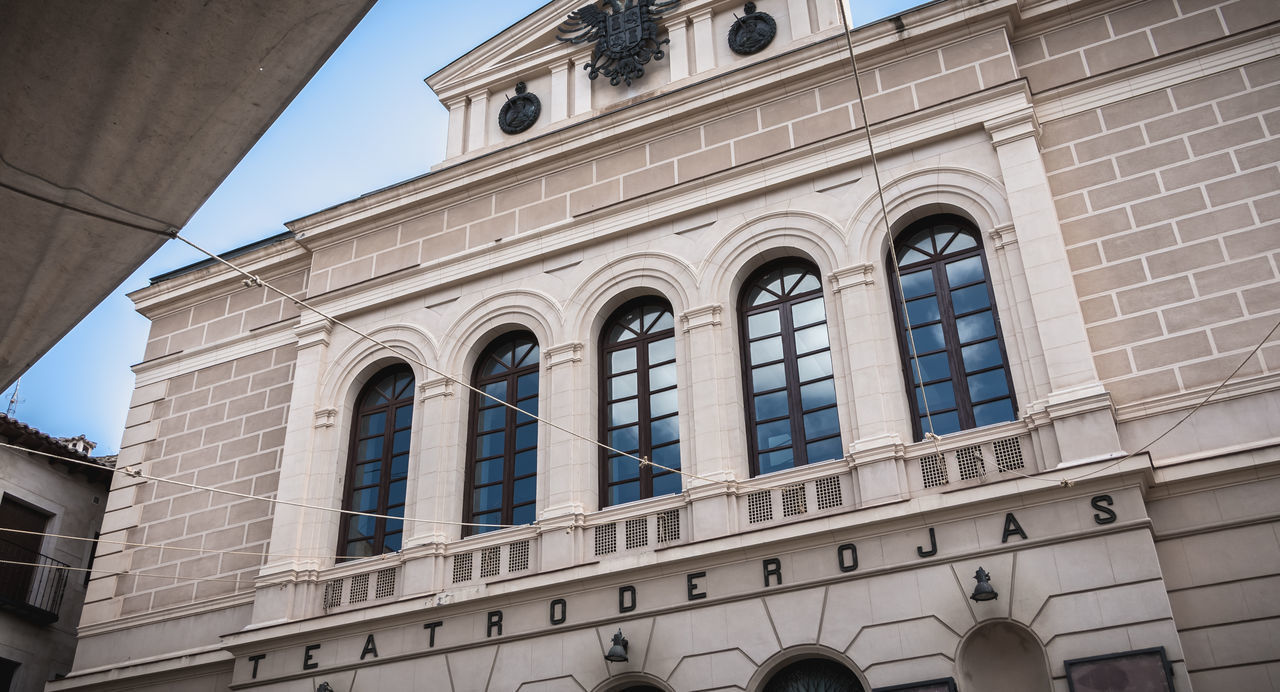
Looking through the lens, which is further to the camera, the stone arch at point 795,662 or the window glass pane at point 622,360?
the window glass pane at point 622,360

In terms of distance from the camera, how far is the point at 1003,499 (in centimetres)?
1259

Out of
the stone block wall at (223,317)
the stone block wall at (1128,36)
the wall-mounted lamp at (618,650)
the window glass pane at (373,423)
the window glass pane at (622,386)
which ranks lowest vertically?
the wall-mounted lamp at (618,650)

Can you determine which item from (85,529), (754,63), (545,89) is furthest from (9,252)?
(85,529)

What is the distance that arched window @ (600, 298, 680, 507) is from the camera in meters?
15.5

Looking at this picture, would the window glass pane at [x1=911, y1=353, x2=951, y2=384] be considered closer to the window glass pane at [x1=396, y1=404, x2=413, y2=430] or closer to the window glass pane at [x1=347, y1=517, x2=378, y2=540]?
the window glass pane at [x1=396, y1=404, x2=413, y2=430]

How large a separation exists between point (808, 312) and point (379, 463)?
7027 mm

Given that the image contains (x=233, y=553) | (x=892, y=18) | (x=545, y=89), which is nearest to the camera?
(x=892, y=18)

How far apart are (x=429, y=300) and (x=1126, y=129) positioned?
34.6 ft

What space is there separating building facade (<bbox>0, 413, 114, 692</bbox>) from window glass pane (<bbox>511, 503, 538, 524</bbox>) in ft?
29.3

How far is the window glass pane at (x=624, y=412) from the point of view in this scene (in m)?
16.1

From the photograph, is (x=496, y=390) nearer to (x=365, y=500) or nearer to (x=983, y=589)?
(x=365, y=500)

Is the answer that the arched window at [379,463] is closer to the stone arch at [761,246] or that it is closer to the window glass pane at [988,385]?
the stone arch at [761,246]

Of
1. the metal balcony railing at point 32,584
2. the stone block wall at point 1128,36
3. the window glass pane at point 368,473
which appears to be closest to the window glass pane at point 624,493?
the window glass pane at point 368,473

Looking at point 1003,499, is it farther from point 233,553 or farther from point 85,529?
point 85,529
